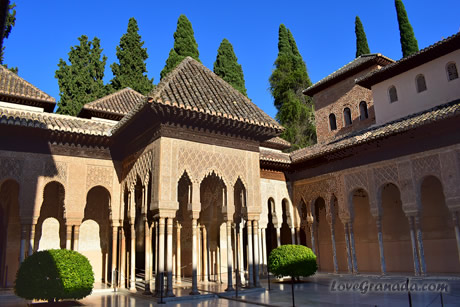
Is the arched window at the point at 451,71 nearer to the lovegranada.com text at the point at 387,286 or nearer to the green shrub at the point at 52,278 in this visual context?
the lovegranada.com text at the point at 387,286

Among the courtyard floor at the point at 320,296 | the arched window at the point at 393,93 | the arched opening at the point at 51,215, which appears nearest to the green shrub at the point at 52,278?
the courtyard floor at the point at 320,296

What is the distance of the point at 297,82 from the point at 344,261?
57.9 ft

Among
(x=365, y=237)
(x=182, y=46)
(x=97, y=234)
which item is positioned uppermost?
(x=182, y=46)

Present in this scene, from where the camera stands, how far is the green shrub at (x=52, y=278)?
8.47 metres

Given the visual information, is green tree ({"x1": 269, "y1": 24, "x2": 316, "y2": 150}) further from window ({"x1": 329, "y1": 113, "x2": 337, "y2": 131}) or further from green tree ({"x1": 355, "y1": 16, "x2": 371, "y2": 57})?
window ({"x1": 329, "y1": 113, "x2": 337, "y2": 131})

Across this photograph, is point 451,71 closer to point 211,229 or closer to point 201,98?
point 201,98

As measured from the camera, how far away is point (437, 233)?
48.9 ft

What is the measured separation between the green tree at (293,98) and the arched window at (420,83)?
47.5ft

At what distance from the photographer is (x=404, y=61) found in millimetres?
14945

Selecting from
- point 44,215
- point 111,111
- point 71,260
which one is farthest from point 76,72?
point 71,260

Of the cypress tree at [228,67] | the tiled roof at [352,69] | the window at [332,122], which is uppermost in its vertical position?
the cypress tree at [228,67]

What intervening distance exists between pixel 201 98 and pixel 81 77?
16.9 metres

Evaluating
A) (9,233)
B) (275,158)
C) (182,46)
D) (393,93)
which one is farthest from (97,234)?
(182,46)

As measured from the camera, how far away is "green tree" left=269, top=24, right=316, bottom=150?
3028cm
